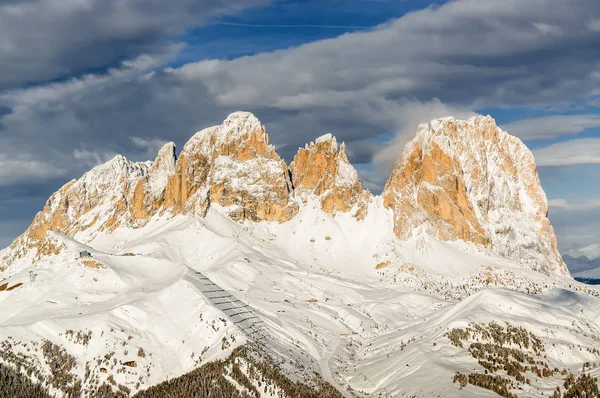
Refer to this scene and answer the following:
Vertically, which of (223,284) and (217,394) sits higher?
(217,394)

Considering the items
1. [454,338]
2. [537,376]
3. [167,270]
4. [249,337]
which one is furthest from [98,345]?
[537,376]

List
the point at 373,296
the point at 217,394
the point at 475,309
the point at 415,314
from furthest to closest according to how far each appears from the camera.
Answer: the point at 373,296 < the point at 415,314 < the point at 475,309 < the point at 217,394

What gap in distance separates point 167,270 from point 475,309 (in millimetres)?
58560

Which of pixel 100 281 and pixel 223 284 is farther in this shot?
pixel 223 284

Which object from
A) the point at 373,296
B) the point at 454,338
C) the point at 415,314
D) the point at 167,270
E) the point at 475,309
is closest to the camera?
the point at 454,338

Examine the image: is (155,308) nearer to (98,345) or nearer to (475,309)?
(98,345)

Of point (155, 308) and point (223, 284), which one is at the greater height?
point (155, 308)

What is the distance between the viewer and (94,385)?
84.1 m

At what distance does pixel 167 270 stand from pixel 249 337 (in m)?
31.7

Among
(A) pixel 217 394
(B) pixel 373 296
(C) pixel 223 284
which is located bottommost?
(B) pixel 373 296

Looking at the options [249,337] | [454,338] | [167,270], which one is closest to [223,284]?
[167,270]

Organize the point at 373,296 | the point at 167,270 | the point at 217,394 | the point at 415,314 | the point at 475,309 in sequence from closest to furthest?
the point at 217,394 → the point at 475,309 → the point at 167,270 → the point at 415,314 → the point at 373,296

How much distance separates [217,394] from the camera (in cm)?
8006

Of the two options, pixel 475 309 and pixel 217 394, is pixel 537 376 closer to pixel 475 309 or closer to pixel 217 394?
pixel 475 309
